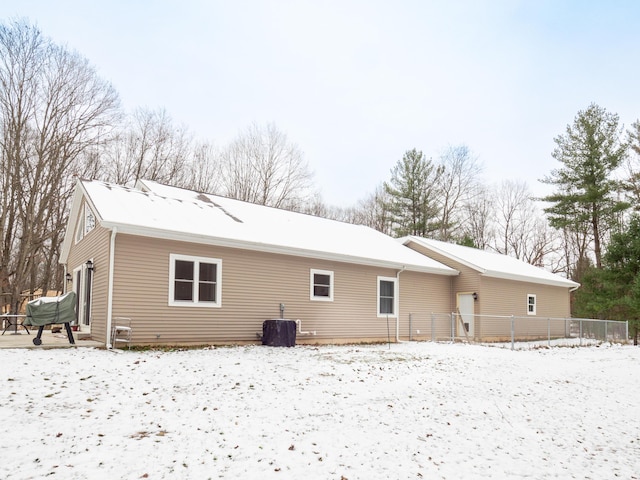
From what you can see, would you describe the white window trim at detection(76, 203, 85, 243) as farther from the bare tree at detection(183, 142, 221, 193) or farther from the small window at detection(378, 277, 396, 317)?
the bare tree at detection(183, 142, 221, 193)

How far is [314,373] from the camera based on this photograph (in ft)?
28.2

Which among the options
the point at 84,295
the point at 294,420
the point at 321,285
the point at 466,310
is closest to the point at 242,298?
the point at 321,285

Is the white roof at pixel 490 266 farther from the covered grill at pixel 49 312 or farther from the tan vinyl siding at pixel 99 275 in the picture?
the covered grill at pixel 49 312

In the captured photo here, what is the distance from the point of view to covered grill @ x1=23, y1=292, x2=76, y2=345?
9789 millimetres

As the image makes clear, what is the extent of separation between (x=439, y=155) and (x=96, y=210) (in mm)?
28881

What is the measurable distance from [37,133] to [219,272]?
15933mm

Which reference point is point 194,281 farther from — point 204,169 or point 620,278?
point 620,278

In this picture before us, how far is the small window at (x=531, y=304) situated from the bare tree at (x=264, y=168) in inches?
609

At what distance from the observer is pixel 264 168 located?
30406 millimetres

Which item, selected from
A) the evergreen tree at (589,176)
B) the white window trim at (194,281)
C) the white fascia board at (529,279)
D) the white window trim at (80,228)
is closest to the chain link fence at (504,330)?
the white fascia board at (529,279)

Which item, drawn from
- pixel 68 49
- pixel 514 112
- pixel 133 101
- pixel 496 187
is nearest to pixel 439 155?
pixel 496 187

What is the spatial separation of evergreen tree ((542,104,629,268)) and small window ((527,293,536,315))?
396 inches

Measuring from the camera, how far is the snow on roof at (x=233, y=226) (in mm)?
11250

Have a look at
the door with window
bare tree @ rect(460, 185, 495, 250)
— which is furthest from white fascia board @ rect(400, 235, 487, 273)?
bare tree @ rect(460, 185, 495, 250)
